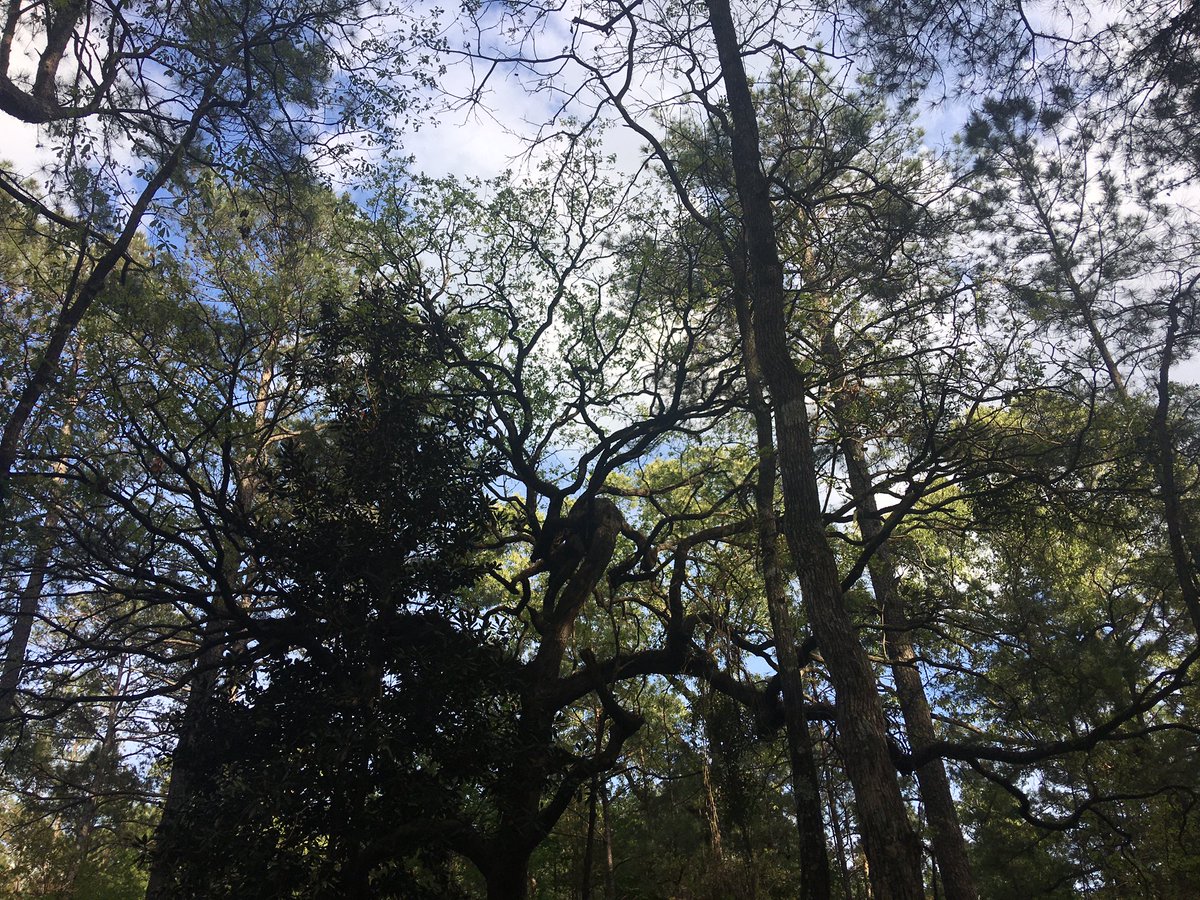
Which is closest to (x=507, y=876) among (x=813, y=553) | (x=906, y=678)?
(x=813, y=553)

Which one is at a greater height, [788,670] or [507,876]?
[788,670]

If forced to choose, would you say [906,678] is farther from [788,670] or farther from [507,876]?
[507,876]

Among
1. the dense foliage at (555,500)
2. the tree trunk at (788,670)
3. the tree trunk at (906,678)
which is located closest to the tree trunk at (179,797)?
the dense foliage at (555,500)

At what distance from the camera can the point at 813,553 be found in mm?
4977

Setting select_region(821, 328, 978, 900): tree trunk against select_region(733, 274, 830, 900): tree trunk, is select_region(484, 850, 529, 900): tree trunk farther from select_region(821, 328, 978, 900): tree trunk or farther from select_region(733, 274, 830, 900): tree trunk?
select_region(821, 328, 978, 900): tree trunk

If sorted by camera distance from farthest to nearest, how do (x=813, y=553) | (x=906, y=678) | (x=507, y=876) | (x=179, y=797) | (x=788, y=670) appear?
(x=906, y=678) < (x=507, y=876) < (x=788, y=670) < (x=179, y=797) < (x=813, y=553)

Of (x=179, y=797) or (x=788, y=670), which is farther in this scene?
(x=788, y=670)

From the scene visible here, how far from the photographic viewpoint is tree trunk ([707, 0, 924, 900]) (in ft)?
13.6

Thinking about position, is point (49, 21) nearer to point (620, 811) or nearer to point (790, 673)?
point (790, 673)

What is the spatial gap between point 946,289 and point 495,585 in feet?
28.9

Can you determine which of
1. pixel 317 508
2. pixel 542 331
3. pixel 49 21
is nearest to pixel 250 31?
pixel 49 21

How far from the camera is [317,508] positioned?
20.9 feet

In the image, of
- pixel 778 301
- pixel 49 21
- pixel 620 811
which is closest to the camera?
pixel 49 21

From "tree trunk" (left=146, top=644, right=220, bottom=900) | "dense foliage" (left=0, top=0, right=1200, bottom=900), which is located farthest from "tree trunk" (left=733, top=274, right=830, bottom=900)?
"tree trunk" (left=146, top=644, right=220, bottom=900)
